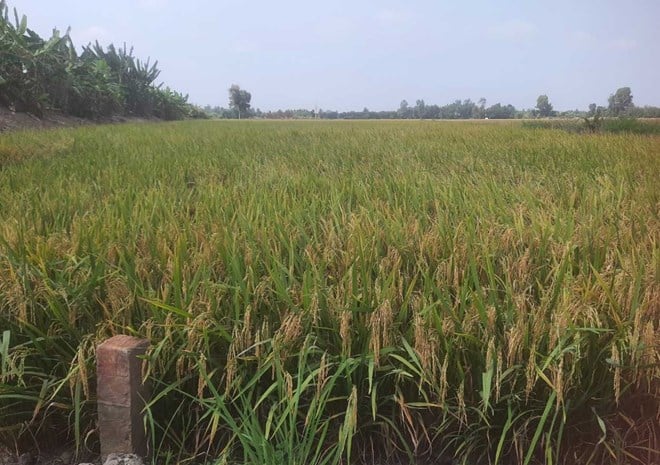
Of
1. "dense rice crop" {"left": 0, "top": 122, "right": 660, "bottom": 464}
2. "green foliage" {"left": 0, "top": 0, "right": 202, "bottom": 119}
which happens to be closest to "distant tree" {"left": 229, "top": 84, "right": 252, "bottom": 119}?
"green foliage" {"left": 0, "top": 0, "right": 202, "bottom": 119}

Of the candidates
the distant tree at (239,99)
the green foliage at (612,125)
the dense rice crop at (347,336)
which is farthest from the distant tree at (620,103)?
the distant tree at (239,99)

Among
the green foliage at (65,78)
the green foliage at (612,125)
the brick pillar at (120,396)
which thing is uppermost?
the green foliage at (65,78)

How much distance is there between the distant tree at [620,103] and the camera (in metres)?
9.30

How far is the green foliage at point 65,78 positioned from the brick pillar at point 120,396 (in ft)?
23.6

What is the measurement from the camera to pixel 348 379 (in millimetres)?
989

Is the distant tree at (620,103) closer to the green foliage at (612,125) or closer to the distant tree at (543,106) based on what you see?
the green foliage at (612,125)

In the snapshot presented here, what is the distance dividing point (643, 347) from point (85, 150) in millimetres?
4219

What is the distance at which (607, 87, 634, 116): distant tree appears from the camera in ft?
30.5

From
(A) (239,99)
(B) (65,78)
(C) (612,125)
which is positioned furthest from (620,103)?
(A) (239,99)

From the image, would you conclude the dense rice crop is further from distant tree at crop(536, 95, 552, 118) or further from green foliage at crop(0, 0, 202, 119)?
distant tree at crop(536, 95, 552, 118)

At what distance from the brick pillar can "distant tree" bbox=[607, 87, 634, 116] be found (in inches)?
394

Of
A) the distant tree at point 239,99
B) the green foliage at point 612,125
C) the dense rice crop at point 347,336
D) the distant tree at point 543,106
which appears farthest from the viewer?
the distant tree at point 239,99

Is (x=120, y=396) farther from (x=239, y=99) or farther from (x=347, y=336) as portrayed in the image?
(x=239, y=99)

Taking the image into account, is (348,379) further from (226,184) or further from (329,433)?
(226,184)
